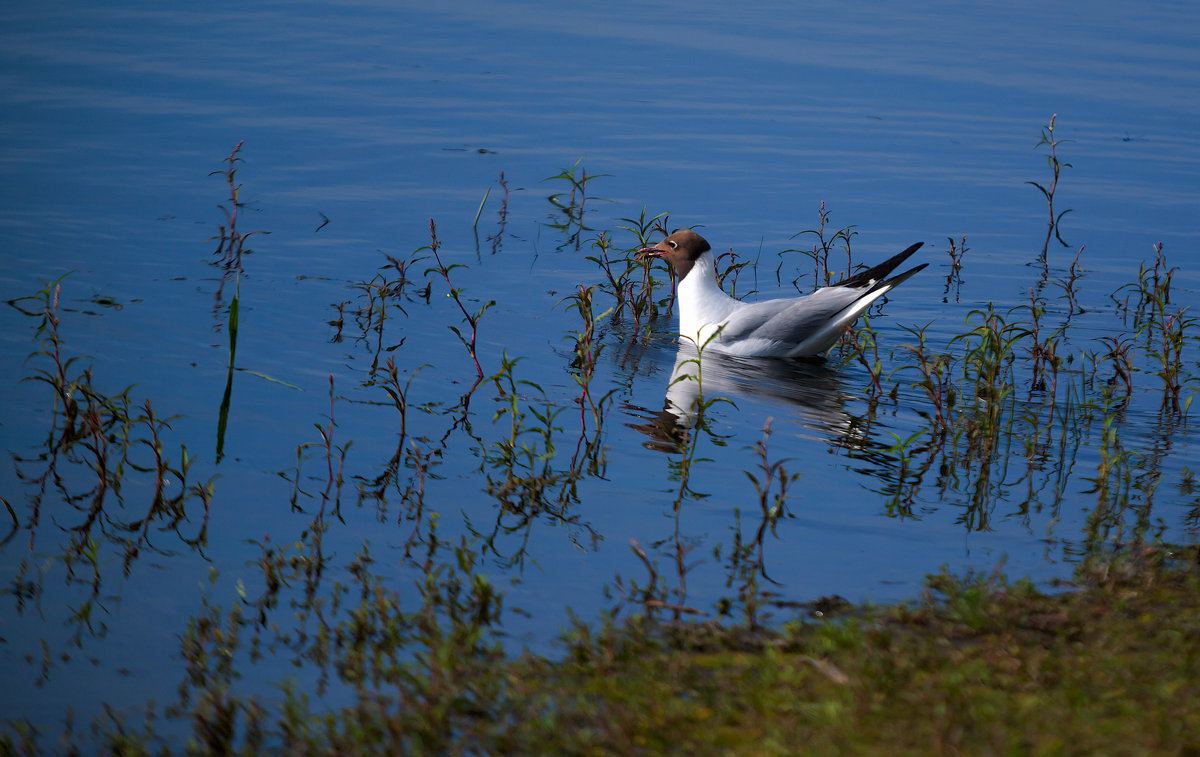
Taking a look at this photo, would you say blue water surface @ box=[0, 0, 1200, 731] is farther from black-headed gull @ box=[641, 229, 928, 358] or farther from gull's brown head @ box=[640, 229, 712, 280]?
gull's brown head @ box=[640, 229, 712, 280]

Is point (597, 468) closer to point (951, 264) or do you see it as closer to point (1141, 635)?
point (1141, 635)

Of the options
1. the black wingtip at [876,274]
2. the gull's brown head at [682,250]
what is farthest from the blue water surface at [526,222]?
the black wingtip at [876,274]

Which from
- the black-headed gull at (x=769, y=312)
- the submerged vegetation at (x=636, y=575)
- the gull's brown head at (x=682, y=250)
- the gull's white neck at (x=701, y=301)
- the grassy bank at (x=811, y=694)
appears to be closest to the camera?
the grassy bank at (x=811, y=694)

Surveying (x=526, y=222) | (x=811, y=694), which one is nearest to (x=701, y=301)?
(x=526, y=222)

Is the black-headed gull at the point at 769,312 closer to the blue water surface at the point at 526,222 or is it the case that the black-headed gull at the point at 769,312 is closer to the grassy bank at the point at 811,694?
the blue water surface at the point at 526,222

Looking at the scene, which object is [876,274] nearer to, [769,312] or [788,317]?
[788,317]

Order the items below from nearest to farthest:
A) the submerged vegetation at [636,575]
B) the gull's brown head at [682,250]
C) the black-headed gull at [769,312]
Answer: the submerged vegetation at [636,575] < the black-headed gull at [769,312] < the gull's brown head at [682,250]

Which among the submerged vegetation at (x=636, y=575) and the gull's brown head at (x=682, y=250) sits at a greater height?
the gull's brown head at (x=682, y=250)

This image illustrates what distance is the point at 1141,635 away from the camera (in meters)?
4.42

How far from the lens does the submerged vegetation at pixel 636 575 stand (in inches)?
153

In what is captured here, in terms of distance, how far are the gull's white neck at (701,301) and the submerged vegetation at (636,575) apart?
11.7 inches

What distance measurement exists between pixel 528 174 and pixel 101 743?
10.8m

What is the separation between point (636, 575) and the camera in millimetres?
5547

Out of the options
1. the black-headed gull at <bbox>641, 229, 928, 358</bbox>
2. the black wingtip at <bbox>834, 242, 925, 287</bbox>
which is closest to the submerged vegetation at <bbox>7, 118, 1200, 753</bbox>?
the black-headed gull at <bbox>641, 229, 928, 358</bbox>
